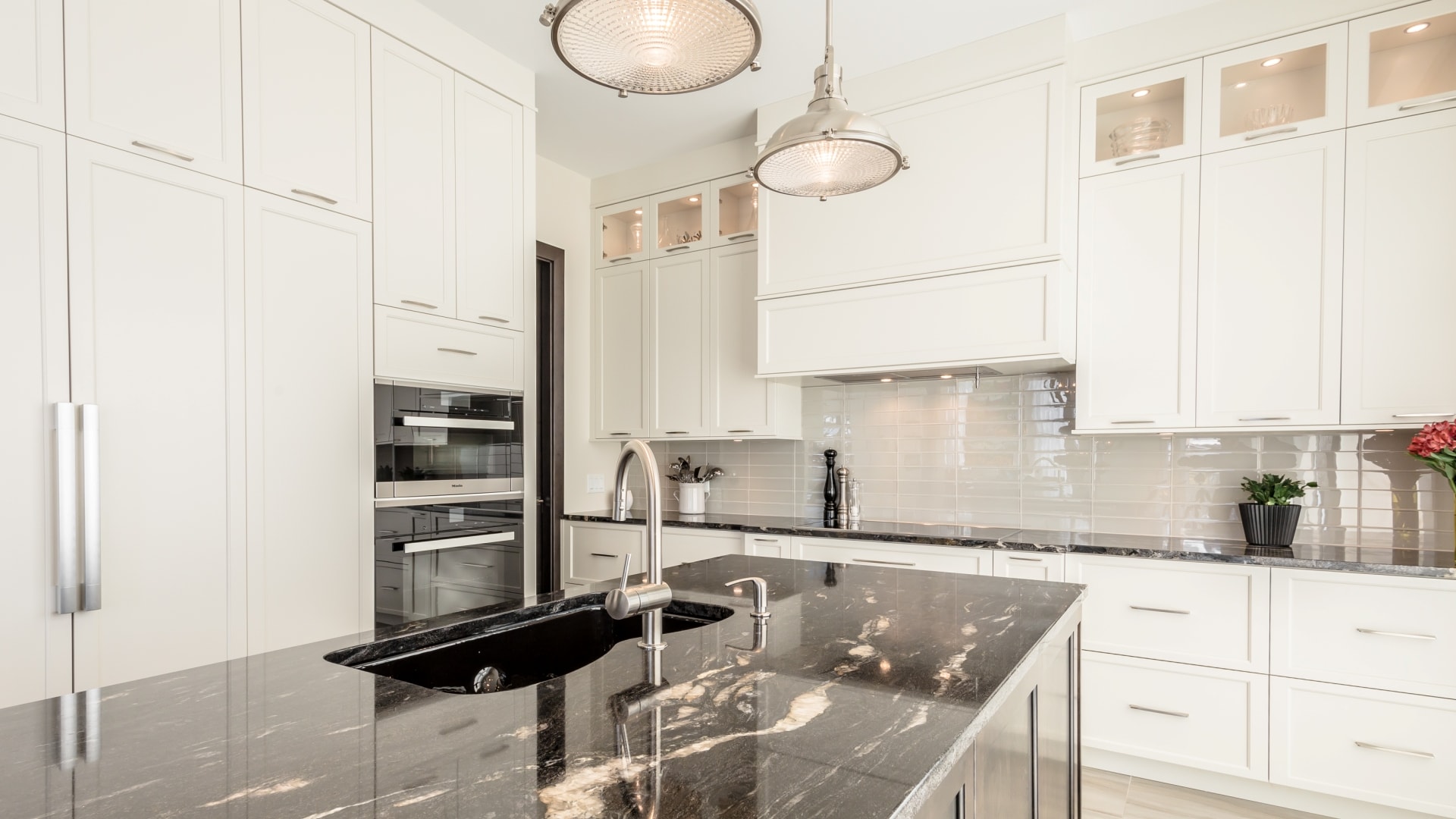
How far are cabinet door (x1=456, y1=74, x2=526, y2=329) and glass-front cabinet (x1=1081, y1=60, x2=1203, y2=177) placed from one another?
93.2 inches

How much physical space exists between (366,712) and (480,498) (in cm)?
210

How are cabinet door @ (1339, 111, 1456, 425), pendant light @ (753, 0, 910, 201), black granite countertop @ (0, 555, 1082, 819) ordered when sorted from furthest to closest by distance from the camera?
cabinet door @ (1339, 111, 1456, 425), pendant light @ (753, 0, 910, 201), black granite countertop @ (0, 555, 1082, 819)

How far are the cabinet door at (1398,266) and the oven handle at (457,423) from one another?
3.07 meters

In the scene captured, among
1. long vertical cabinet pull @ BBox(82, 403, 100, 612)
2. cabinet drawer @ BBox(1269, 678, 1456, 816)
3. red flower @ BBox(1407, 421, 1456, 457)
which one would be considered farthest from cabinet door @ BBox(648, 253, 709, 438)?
red flower @ BBox(1407, 421, 1456, 457)

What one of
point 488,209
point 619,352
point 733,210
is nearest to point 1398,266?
point 733,210

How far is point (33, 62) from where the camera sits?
186cm

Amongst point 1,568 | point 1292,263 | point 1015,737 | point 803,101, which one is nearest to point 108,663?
point 1,568

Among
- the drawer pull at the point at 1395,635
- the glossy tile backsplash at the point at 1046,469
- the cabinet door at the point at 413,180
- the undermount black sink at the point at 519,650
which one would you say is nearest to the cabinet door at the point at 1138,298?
the glossy tile backsplash at the point at 1046,469

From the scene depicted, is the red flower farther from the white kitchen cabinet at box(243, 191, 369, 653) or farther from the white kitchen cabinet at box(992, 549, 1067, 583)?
the white kitchen cabinet at box(243, 191, 369, 653)

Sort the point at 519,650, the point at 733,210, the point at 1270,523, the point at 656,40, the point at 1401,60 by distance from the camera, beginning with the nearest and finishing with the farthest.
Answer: the point at 656,40 < the point at 519,650 < the point at 1401,60 < the point at 1270,523 < the point at 733,210

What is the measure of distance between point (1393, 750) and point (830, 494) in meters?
2.20

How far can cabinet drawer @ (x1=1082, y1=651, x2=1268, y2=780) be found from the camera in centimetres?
254

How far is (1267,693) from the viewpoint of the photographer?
2.51 meters

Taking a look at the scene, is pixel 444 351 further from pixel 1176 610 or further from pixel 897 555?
pixel 1176 610
